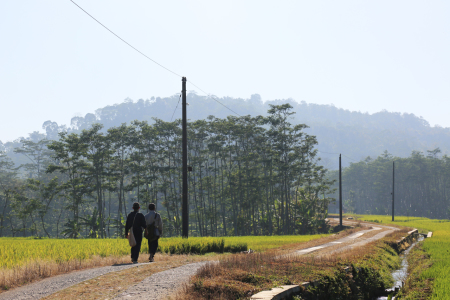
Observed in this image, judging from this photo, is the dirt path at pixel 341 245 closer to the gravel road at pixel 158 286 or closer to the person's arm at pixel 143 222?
the person's arm at pixel 143 222

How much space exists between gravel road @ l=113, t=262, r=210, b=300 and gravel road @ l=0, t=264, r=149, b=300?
5.30 feet

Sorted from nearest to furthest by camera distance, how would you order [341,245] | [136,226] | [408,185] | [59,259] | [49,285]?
[49,285] < [59,259] < [136,226] < [341,245] < [408,185]

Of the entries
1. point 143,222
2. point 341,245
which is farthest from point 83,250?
point 341,245

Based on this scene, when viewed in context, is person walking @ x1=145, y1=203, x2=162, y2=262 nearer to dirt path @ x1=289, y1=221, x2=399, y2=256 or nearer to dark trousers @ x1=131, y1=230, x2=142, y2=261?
dark trousers @ x1=131, y1=230, x2=142, y2=261

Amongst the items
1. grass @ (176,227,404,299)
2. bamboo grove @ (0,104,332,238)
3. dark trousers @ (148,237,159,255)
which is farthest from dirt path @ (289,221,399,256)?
bamboo grove @ (0,104,332,238)

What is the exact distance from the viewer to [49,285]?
8.57m

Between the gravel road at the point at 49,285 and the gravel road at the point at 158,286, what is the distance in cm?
162

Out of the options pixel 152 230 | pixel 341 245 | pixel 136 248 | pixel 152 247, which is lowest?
pixel 341 245

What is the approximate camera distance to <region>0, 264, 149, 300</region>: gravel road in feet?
25.2

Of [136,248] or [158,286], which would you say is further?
[136,248]

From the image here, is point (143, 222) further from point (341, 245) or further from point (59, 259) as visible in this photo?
point (341, 245)

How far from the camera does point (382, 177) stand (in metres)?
117

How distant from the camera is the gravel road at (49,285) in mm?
7685

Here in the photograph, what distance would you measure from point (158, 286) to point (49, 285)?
2.67m
